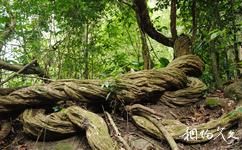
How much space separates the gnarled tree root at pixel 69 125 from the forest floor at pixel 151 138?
3.8 inches

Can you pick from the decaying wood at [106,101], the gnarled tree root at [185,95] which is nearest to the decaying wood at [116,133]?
the decaying wood at [106,101]

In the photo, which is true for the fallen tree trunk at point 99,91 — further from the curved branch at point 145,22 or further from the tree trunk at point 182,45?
the curved branch at point 145,22

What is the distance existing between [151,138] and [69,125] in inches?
28.0

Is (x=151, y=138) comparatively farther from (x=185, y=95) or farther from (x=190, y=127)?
(x=185, y=95)

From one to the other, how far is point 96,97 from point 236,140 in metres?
1.28

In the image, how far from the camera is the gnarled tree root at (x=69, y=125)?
2863 mm

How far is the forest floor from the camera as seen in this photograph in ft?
9.31

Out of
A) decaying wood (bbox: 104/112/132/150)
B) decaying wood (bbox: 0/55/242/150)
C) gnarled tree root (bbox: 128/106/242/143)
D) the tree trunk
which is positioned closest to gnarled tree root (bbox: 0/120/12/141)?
decaying wood (bbox: 0/55/242/150)

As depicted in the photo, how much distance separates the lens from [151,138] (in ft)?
9.83

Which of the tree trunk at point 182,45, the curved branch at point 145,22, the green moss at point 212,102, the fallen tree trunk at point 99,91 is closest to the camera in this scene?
the fallen tree trunk at point 99,91

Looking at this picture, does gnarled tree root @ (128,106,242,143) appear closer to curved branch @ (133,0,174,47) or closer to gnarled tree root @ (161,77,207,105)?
gnarled tree root @ (161,77,207,105)

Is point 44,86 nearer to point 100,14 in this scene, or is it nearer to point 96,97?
point 96,97

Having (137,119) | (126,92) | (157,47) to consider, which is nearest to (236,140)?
(137,119)

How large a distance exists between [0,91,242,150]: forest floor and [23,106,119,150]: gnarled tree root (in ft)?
0.32
